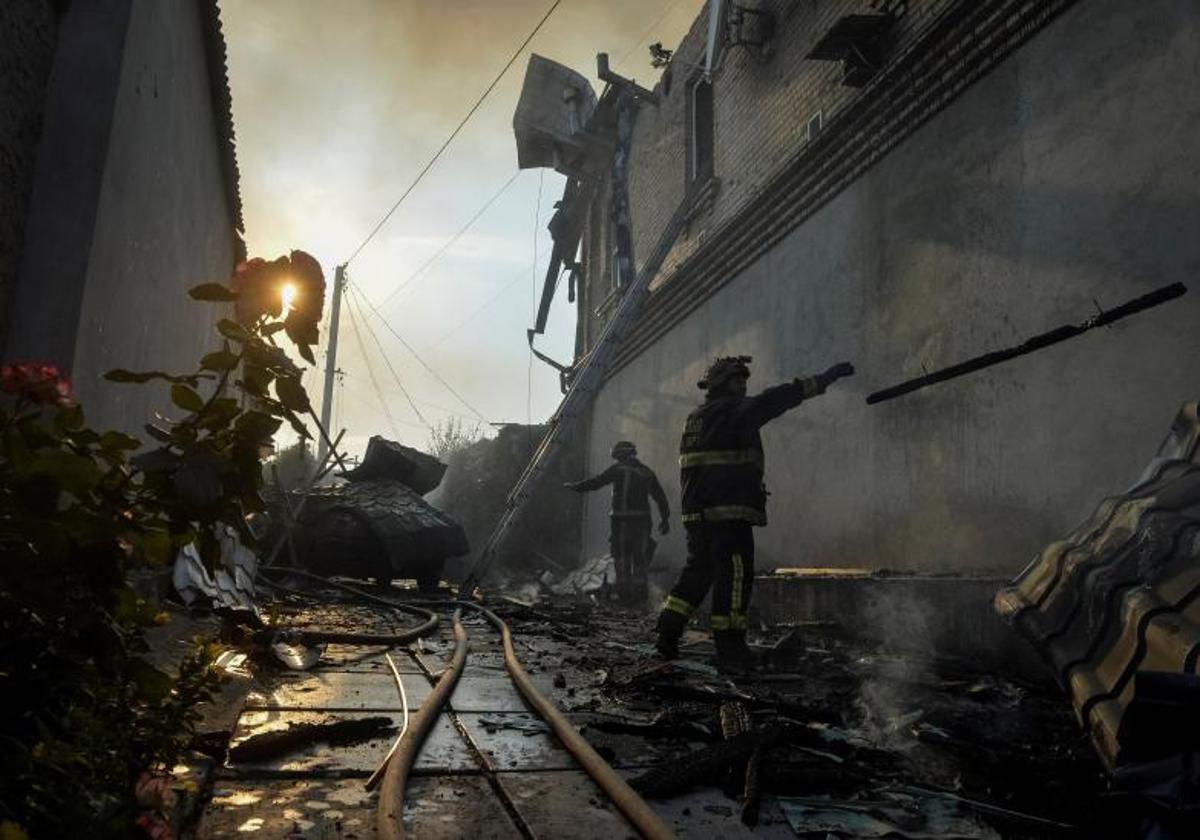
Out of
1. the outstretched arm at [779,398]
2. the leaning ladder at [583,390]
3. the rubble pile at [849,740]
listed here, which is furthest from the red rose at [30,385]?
the leaning ladder at [583,390]

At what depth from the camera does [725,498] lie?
16.6ft

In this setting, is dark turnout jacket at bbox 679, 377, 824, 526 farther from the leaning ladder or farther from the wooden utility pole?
the wooden utility pole

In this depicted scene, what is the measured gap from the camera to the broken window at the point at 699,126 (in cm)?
1077

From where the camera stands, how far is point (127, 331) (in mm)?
3373

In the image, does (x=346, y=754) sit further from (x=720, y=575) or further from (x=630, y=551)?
(x=630, y=551)

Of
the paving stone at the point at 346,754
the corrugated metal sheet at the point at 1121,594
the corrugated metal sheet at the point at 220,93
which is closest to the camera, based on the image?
the corrugated metal sheet at the point at 1121,594

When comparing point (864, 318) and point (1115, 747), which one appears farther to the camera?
point (864, 318)

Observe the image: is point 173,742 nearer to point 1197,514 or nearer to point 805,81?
point 1197,514

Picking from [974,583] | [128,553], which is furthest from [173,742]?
[974,583]

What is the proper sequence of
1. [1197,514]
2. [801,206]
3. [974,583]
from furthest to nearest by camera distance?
[801,206]
[974,583]
[1197,514]

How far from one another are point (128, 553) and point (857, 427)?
221 inches

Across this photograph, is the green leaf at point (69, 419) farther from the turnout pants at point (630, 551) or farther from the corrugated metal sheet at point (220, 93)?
the turnout pants at point (630, 551)

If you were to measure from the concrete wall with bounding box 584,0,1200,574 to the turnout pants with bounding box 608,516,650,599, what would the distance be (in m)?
2.44

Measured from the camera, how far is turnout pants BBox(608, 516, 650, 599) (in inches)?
378
